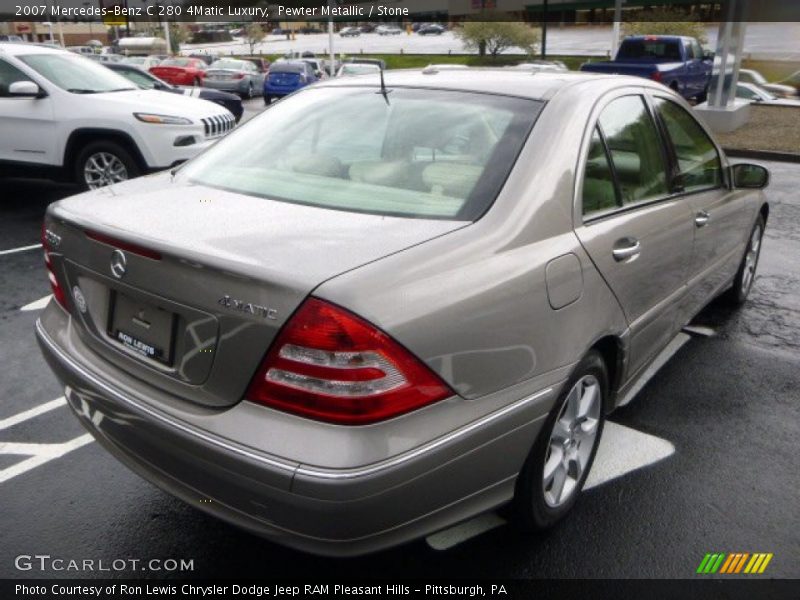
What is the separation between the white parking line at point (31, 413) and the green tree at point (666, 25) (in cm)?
3871

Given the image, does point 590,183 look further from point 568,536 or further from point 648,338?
point 568,536

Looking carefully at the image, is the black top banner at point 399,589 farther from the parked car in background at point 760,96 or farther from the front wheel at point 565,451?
the parked car in background at point 760,96

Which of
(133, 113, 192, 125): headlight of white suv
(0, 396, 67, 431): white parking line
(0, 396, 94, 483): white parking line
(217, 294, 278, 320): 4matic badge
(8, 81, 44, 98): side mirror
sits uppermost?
(8, 81, 44, 98): side mirror

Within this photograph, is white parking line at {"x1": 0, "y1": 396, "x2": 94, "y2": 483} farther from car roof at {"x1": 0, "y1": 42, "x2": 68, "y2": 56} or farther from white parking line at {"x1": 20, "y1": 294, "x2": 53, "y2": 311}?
car roof at {"x1": 0, "y1": 42, "x2": 68, "y2": 56}

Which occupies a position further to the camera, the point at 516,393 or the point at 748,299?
the point at 748,299

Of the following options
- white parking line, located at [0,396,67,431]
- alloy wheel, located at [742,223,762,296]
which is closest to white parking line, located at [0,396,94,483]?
white parking line, located at [0,396,67,431]

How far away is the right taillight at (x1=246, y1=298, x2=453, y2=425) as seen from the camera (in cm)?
190

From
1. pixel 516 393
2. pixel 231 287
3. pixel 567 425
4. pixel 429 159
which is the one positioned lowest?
pixel 567 425

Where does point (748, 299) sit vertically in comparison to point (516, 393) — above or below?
below

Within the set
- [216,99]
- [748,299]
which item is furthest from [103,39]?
[748,299]

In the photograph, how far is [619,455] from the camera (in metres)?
3.30

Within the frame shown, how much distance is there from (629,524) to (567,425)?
489 mm

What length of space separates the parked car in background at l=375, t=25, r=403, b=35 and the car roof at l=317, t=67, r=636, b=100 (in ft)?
282

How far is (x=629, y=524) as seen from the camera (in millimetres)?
2805
